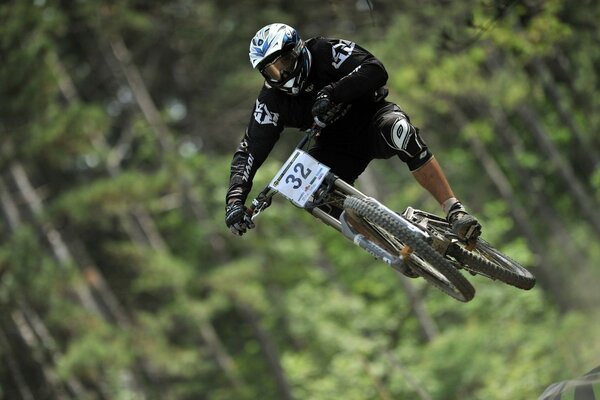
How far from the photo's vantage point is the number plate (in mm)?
7711

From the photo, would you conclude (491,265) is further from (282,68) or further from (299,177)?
(282,68)

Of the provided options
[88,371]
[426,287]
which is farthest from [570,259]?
[88,371]

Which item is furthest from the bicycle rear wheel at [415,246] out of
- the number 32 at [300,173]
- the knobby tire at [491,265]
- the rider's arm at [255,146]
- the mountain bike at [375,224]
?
the rider's arm at [255,146]

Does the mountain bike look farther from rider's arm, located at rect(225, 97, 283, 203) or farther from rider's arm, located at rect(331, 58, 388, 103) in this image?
rider's arm, located at rect(331, 58, 388, 103)

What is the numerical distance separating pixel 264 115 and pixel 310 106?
1.41ft

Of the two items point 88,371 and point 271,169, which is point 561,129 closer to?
point 271,169

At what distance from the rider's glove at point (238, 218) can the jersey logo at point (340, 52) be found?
153cm

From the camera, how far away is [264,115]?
809 cm

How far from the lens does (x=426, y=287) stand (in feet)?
87.6

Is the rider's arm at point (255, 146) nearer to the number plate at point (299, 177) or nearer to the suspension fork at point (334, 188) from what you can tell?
the number plate at point (299, 177)

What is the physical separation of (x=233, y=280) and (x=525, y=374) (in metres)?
8.19

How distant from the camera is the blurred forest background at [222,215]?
1972 centimetres

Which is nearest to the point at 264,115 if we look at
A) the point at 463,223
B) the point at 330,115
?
the point at 330,115

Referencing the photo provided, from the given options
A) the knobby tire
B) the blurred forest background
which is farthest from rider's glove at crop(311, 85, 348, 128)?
the blurred forest background
